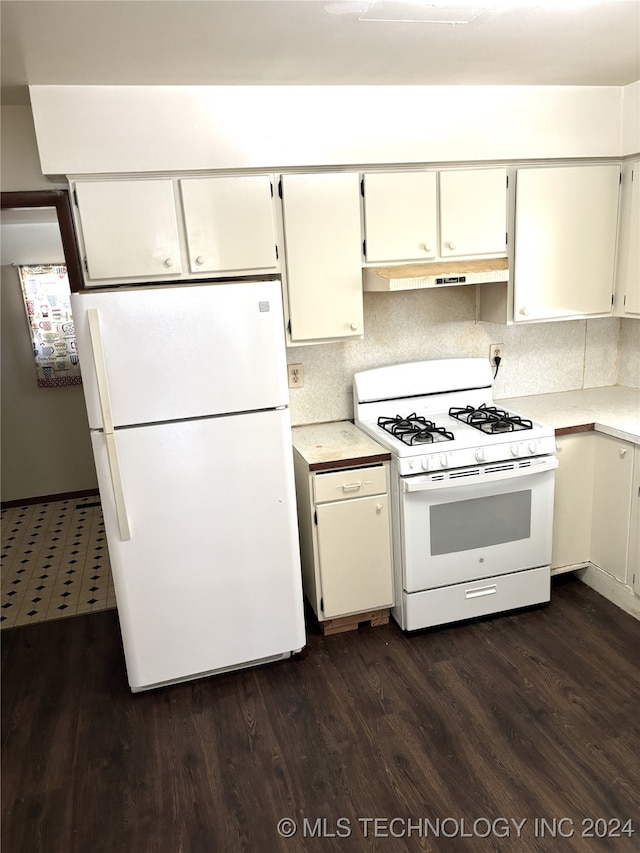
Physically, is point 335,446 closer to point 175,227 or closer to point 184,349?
point 184,349

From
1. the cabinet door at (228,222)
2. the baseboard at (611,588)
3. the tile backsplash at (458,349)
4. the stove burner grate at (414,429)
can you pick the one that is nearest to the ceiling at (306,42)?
the cabinet door at (228,222)

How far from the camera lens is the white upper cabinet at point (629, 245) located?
3059mm

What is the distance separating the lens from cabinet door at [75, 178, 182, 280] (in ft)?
8.28

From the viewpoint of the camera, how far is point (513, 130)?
9.41 feet

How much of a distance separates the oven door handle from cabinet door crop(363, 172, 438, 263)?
3.24 ft

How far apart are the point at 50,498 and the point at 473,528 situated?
3.60m

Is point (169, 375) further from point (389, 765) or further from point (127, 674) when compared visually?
point (389, 765)

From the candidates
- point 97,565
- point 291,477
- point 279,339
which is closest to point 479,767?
point 291,477

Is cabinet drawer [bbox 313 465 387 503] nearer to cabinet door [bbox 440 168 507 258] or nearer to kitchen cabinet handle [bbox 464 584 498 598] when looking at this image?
kitchen cabinet handle [bbox 464 584 498 598]

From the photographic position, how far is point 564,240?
10.2 ft

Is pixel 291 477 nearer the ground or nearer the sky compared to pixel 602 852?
nearer the sky

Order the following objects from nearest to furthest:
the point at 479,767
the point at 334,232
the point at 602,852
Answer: the point at 602,852 < the point at 479,767 < the point at 334,232

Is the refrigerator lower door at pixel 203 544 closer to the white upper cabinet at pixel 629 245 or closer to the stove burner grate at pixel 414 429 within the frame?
the stove burner grate at pixel 414 429

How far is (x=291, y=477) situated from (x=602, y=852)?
1570mm
